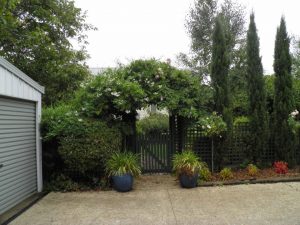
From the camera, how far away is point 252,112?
28.7 feet

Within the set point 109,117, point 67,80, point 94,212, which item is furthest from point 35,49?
point 94,212

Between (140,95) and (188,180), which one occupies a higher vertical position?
(140,95)

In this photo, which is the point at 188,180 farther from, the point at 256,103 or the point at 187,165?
the point at 256,103

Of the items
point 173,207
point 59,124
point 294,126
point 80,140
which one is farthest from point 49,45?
point 294,126

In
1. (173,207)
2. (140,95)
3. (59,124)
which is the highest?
(140,95)

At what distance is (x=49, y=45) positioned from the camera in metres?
11.3

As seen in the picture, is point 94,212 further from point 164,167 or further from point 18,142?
point 164,167

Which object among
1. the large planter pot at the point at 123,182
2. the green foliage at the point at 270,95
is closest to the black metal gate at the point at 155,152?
the large planter pot at the point at 123,182

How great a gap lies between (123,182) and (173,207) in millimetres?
1650

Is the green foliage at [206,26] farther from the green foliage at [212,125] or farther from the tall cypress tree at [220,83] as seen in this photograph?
the green foliage at [212,125]

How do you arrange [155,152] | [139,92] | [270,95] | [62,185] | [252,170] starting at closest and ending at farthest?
[62,185]
[139,92]
[252,170]
[155,152]
[270,95]

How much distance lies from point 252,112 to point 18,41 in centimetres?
765

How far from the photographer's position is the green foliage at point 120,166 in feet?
23.3

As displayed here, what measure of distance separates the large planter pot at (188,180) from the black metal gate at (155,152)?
152 centimetres
